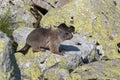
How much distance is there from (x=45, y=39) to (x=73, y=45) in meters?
0.87

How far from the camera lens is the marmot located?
11117mm

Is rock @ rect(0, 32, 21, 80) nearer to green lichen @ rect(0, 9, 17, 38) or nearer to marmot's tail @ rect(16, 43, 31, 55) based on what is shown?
marmot's tail @ rect(16, 43, 31, 55)

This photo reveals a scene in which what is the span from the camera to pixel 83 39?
40.1ft

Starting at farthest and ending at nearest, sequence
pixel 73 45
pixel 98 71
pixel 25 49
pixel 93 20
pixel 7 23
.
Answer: pixel 7 23
pixel 93 20
pixel 73 45
pixel 25 49
pixel 98 71

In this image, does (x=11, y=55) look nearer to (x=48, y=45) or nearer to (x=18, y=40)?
(x=48, y=45)

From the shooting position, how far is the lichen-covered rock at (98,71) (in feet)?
32.1

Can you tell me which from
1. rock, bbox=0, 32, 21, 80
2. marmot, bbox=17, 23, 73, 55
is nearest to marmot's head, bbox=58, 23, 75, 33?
marmot, bbox=17, 23, 73, 55

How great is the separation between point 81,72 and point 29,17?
5.05 meters

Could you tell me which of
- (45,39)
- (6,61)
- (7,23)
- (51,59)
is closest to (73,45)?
(45,39)

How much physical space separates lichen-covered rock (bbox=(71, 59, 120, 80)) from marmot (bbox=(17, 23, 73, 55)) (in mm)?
1069

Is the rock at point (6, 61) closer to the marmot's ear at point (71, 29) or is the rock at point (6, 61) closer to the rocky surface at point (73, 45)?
the rocky surface at point (73, 45)

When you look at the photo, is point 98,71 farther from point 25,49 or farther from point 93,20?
point 93,20

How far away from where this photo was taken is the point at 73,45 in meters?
11.8

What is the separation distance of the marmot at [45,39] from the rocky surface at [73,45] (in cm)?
28
